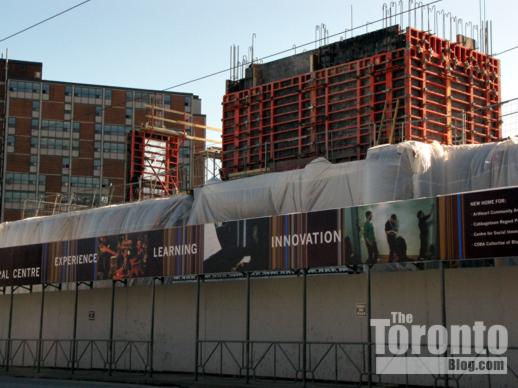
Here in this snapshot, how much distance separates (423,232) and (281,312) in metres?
6.35

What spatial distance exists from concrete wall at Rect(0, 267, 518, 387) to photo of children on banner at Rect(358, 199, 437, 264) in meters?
1.88

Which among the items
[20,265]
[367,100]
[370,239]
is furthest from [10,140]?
[370,239]

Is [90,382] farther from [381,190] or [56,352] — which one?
[381,190]

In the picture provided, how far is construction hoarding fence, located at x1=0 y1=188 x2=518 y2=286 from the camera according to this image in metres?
13.8

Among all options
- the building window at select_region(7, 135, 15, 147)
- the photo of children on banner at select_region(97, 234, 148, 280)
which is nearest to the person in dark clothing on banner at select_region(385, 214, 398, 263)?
the photo of children on banner at select_region(97, 234, 148, 280)

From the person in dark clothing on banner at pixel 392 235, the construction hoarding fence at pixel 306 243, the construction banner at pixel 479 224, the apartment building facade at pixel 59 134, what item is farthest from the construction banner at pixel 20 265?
the apartment building facade at pixel 59 134

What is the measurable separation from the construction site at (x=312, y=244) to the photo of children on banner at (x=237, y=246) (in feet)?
0.13

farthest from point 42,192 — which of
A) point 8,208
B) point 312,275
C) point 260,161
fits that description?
point 312,275

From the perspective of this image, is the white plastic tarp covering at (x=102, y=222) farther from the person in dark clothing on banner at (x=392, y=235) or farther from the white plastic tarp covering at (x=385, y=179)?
the person in dark clothing on banner at (x=392, y=235)

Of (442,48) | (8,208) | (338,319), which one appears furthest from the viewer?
(8,208)

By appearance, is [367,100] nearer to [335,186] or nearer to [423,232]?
[335,186]

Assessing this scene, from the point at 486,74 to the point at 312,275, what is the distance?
32.9 ft

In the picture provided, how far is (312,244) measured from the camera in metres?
16.8

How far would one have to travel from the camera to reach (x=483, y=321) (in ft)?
51.8
